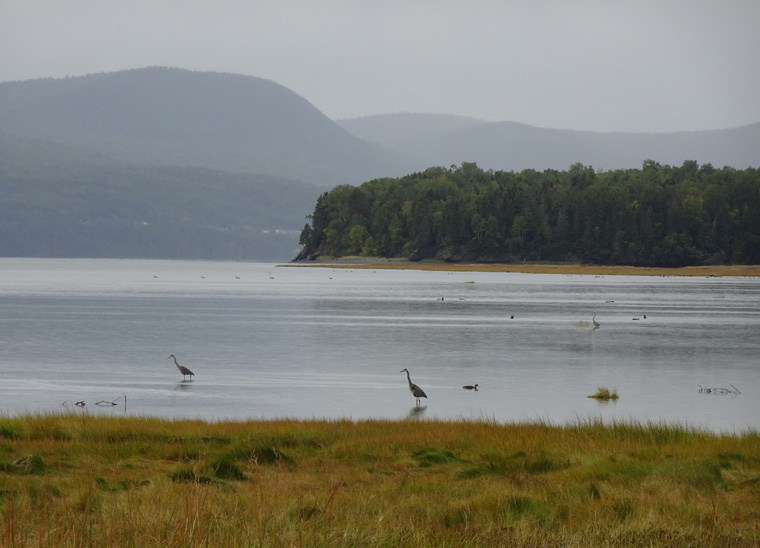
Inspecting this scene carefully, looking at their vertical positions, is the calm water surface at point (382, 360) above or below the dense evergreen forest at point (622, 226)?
below

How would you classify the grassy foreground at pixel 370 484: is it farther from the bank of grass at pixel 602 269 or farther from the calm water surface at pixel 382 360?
the bank of grass at pixel 602 269

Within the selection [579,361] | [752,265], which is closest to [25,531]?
[579,361]

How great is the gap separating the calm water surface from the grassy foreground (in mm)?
3822

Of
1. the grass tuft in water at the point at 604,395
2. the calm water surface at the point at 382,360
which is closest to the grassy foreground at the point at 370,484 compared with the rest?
the calm water surface at the point at 382,360

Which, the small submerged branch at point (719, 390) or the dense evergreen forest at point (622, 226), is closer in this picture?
the small submerged branch at point (719, 390)

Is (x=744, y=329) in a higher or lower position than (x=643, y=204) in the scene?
lower

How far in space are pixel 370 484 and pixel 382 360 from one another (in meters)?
21.9

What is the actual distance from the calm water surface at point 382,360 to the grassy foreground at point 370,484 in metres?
3.82

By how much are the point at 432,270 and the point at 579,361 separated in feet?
524

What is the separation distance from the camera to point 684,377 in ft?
102

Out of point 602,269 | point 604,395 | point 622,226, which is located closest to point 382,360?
point 604,395

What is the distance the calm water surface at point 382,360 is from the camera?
24.5 m

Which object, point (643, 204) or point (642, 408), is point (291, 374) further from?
point (643, 204)

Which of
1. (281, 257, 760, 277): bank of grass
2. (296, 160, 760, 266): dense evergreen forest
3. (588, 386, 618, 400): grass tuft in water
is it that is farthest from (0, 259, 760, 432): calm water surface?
(296, 160, 760, 266): dense evergreen forest
